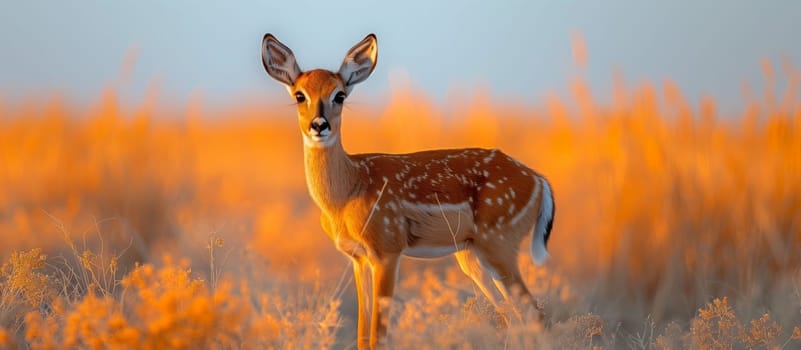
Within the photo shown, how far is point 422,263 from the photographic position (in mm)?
7922

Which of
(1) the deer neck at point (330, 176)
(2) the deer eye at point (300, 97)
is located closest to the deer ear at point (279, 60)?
(2) the deer eye at point (300, 97)

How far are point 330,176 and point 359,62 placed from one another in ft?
2.38

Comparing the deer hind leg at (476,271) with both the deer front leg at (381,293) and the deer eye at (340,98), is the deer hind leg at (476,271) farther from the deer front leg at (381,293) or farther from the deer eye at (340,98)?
the deer eye at (340,98)

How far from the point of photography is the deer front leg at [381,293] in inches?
190

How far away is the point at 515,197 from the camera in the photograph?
18.0ft

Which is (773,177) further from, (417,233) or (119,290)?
(119,290)

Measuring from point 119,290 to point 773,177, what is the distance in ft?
16.2

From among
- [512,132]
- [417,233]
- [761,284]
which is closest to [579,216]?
[761,284]

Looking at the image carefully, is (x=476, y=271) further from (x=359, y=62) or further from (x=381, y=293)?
(x=359, y=62)

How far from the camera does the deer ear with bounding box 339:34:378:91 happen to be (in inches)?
208

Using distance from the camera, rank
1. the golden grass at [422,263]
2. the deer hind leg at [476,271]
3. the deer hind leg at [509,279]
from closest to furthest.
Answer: the golden grass at [422,263]
the deer hind leg at [509,279]
the deer hind leg at [476,271]

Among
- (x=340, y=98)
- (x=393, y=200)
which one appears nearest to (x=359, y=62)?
(x=340, y=98)

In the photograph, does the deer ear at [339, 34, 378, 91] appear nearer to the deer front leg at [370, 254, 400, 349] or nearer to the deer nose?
the deer nose

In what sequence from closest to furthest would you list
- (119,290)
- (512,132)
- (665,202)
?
(119,290) → (665,202) → (512,132)
